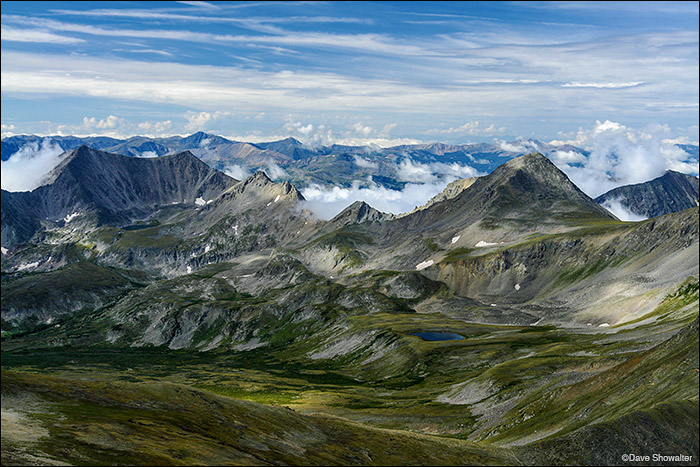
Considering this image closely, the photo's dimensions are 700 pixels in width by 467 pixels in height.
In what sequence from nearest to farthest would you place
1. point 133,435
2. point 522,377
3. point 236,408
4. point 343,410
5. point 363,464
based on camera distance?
point 133,435, point 363,464, point 236,408, point 522,377, point 343,410

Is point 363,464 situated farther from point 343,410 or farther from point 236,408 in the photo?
point 343,410

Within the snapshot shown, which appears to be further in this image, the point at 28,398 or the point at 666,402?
the point at 666,402

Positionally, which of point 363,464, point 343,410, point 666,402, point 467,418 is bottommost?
point 343,410

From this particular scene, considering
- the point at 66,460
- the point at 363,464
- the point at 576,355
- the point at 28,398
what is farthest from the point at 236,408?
the point at 576,355

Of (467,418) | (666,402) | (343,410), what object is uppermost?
(666,402)

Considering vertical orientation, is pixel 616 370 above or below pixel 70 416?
below

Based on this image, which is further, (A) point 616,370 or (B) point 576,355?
(B) point 576,355

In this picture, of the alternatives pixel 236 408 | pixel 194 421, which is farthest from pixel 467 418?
pixel 194 421

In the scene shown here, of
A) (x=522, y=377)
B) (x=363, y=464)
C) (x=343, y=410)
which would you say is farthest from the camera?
(x=343, y=410)

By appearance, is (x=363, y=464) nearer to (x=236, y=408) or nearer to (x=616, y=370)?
(x=236, y=408)
